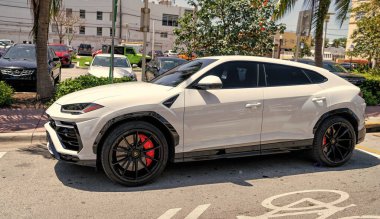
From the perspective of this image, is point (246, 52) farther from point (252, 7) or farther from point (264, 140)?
point (264, 140)

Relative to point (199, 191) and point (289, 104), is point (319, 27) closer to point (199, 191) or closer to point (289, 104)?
point (289, 104)

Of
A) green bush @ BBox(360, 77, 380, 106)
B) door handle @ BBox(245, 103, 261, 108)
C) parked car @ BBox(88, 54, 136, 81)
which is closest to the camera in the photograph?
door handle @ BBox(245, 103, 261, 108)

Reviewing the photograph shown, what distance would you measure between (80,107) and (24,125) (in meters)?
3.22

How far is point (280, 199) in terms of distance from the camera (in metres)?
4.37

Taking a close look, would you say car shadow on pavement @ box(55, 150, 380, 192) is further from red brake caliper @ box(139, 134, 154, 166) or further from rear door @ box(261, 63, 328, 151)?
rear door @ box(261, 63, 328, 151)

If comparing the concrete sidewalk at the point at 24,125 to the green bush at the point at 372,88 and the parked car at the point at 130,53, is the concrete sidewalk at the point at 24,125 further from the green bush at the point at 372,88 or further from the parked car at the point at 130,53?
the parked car at the point at 130,53

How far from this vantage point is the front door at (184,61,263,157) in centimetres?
471

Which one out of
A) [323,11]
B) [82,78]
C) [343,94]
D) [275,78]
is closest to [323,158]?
[343,94]

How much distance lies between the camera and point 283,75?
5391mm

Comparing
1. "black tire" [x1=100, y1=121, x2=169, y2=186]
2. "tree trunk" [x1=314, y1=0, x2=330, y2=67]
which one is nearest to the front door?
"black tire" [x1=100, y1=121, x2=169, y2=186]

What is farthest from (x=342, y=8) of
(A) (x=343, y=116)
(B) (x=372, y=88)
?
(A) (x=343, y=116)

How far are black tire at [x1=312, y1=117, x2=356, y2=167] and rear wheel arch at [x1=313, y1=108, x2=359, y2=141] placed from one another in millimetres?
60

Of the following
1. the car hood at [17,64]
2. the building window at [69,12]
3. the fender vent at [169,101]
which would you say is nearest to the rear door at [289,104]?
the fender vent at [169,101]

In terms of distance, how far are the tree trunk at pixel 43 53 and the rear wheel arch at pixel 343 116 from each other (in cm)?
636
